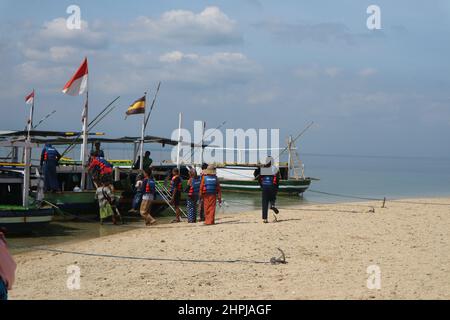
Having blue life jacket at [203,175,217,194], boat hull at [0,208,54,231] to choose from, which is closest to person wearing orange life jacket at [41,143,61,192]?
boat hull at [0,208,54,231]

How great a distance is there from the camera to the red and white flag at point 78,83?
17.0 metres

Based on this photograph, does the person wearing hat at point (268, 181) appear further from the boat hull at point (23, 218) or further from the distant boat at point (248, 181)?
the distant boat at point (248, 181)

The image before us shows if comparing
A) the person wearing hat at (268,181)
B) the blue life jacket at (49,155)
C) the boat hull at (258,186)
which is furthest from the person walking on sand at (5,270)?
the boat hull at (258,186)

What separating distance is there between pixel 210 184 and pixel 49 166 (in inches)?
260

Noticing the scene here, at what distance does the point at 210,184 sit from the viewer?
13.9m

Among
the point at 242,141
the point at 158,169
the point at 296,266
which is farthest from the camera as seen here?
the point at 242,141

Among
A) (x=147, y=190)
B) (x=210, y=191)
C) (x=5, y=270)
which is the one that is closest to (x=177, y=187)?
(x=147, y=190)

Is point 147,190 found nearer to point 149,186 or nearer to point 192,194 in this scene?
point 149,186

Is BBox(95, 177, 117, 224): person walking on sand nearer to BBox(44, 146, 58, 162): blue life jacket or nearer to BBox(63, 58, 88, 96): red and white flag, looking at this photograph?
BBox(44, 146, 58, 162): blue life jacket

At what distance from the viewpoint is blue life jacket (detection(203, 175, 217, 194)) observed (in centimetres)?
1386
